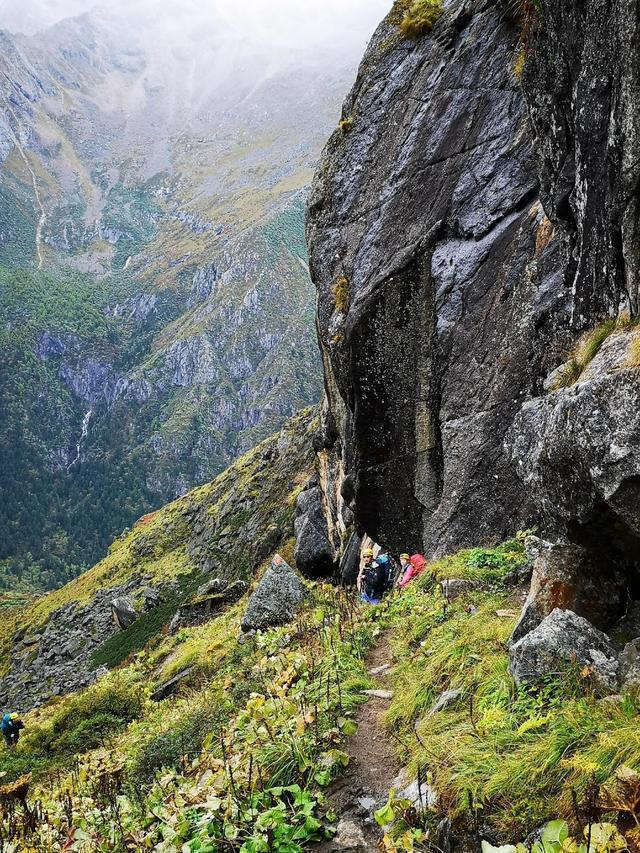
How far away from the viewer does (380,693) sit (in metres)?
7.32

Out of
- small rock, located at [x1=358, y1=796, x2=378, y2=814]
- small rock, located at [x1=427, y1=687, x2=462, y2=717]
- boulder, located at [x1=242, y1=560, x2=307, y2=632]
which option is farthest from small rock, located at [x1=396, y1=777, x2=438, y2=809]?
boulder, located at [x1=242, y1=560, x2=307, y2=632]

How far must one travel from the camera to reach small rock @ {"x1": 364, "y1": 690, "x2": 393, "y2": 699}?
7234mm

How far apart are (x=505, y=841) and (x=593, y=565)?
323 centimetres

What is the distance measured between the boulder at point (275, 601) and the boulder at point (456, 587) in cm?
635

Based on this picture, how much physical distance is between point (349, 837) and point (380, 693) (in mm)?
2661

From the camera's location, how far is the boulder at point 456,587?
953cm

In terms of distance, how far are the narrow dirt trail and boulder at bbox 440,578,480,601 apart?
9.34ft

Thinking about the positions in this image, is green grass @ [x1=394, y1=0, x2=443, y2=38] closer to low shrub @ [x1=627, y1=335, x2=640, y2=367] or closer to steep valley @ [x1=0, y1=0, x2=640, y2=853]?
steep valley @ [x1=0, y1=0, x2=640, y2=853]

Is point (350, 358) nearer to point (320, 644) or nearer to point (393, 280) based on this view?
point (393, 280)

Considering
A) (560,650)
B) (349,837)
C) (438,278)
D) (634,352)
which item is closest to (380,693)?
(349,837)

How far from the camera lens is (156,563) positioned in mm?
75688

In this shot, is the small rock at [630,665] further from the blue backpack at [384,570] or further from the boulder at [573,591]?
the blue backpack at [384,570]

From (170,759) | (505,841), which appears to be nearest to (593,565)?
(505,841)

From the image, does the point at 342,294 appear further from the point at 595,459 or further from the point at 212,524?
the point at 212,524
